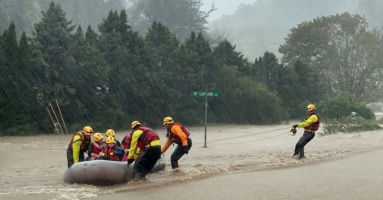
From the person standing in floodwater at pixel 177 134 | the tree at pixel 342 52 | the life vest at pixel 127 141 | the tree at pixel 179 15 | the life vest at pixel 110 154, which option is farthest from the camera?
the tree at pixel 179 15

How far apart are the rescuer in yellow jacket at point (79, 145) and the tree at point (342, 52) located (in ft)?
175

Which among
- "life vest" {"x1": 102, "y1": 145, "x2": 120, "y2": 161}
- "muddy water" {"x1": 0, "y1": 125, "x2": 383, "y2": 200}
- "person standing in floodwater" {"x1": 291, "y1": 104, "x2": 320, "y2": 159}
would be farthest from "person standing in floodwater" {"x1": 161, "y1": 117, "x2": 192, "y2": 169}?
"person standing in floodwater" {"x1": 291, "y1": 104, "x2": 320, "y2": 159}

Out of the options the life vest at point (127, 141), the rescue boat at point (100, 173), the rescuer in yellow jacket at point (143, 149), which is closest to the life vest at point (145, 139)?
the rescuer in yellow jacket at point (143, 149)

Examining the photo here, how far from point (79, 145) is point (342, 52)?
54656 millimetres

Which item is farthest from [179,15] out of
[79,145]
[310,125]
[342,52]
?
[79,145]

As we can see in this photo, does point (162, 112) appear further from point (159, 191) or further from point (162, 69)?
point (159, 191)

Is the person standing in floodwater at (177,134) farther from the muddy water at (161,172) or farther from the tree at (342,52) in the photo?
the tree at (342,52)

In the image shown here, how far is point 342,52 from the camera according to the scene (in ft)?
214

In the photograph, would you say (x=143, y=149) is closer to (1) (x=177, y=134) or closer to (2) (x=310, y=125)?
(1) (x=177, y=134)

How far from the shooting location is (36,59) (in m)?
34.7

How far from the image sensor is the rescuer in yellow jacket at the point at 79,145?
14.9 m

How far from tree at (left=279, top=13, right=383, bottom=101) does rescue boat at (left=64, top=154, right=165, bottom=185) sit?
54.7m

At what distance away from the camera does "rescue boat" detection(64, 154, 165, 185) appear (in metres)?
13.2

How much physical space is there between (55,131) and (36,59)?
4.60 metres
